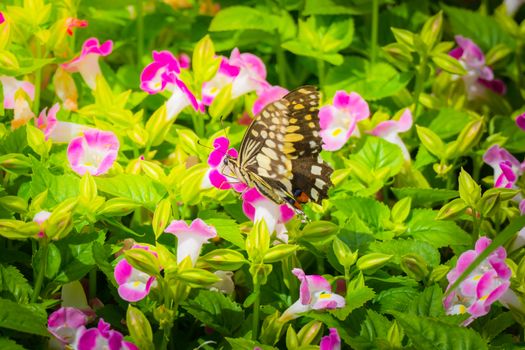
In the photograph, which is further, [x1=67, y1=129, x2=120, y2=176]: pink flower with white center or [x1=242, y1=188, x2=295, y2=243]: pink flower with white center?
[x1=67, y1=129, x2=120, y2=176]: pink flower with white center

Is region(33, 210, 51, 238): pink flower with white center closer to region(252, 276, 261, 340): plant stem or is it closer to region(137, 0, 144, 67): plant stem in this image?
region(252, 276, 261, 340): plant stem

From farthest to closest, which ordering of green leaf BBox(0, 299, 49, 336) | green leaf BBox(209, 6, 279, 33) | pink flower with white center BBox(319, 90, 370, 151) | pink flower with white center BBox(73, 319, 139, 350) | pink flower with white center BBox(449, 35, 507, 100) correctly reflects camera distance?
pink flower with white center BBox(449, 35, 507, 100), green leaf BBox(209, 6, 279, 33), pink flower with white center BBox(319, 90, 370, 151), pink flower with white center BBox(73, 319, 139, 350), green leaf BBox(0, 299, 49, 336)

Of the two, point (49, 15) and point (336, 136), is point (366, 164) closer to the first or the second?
point (336, 136)

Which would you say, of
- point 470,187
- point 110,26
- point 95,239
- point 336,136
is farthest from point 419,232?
point 110,26

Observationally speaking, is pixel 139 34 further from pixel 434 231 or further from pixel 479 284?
pixel 479 284

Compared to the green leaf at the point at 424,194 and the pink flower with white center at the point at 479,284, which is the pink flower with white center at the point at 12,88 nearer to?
the green leaf at the point at 424,194

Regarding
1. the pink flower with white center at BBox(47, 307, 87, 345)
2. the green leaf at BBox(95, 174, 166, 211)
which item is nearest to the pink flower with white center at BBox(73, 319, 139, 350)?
the pink flower with white center at BBox(47, 307, 87, 345)
